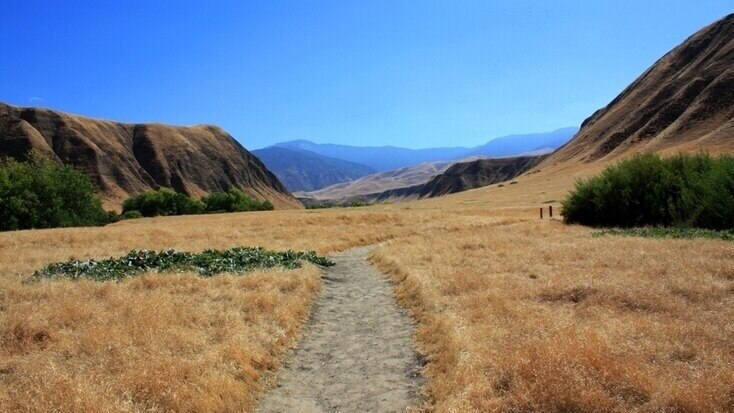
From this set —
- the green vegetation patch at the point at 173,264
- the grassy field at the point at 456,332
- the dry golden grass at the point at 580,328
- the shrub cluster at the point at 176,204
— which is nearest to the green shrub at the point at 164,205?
the shrub cluster at the point at 176,204

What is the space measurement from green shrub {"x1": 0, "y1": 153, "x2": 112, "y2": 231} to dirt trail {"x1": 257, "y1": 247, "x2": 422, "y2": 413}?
Answer: 177 ft

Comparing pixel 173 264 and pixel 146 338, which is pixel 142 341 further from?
pixel 173 264

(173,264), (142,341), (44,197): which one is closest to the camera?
(142,341)

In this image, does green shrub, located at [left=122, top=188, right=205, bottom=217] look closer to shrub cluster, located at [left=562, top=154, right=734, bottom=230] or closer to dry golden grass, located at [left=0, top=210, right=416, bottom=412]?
shrub cluster, located at [left=562, top=154, right=734, bottom=230]

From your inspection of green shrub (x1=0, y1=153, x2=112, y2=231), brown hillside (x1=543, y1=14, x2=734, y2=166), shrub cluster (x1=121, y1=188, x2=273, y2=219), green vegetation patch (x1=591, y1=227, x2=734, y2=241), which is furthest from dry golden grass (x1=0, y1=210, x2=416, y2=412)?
brown hillside (x1=543, y1=14, x2=734, y2=166)

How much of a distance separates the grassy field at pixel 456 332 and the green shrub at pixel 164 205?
9659 cm

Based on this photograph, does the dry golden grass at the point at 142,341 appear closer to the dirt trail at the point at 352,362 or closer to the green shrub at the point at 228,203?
the dirt trail at the point at 352,362

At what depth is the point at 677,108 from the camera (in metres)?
139

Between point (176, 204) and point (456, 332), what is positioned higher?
point (176, 204)

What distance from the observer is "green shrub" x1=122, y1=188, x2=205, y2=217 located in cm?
11394

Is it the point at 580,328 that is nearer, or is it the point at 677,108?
the point at 580,328

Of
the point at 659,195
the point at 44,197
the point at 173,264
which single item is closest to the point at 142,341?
the point at 173,264

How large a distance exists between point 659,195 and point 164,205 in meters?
105

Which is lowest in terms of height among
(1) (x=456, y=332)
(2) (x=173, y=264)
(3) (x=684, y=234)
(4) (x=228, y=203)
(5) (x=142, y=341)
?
(3) (x=684, y=234)
